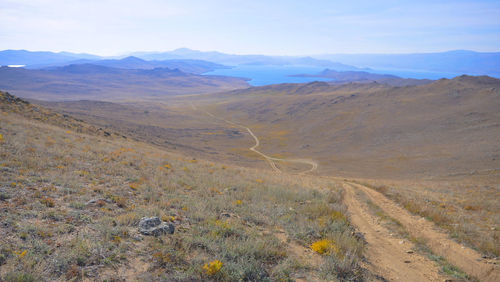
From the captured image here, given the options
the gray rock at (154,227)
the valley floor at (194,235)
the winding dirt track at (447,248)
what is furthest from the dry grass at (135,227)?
the winding dirt track at (447,248)

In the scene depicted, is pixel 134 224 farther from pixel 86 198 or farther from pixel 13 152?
pixel 13 152

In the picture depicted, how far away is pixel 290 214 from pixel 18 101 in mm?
33279

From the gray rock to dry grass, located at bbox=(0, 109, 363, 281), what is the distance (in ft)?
0.51

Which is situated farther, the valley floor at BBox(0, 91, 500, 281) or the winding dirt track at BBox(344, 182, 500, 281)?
the winding dirt track at BBox(344, 182, 500, 281)

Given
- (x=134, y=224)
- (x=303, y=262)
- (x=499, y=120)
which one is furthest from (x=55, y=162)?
(x=499, y=120)

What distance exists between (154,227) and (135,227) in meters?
0.49

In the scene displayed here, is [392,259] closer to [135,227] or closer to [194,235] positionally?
[194,235]

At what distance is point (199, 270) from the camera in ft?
13.2

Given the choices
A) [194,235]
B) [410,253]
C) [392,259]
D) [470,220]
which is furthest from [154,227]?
[470,220]

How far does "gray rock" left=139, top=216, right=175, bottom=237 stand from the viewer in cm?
517

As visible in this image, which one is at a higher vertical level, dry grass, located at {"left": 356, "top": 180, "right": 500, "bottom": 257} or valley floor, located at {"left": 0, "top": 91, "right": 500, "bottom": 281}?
valley floor, located at {"left": 0, "top": 91, "right": 500, "bottom": 281}

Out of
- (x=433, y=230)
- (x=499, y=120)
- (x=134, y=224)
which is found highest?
(x=499, y=120)

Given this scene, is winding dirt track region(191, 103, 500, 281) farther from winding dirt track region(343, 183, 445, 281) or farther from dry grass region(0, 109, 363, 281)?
dry grass region(0, 109, 363, 281)

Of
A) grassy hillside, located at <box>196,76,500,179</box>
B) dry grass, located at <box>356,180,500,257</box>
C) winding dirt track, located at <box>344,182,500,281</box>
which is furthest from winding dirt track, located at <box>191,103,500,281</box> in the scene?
grassy hillside, located at <box>196,76,500,179</box>
